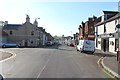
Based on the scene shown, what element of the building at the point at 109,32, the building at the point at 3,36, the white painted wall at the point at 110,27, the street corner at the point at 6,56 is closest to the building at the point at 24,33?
the building at the point at 3,36

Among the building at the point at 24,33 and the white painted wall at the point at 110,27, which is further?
the building at the point at 24,33

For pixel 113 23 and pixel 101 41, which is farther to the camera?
pixel 101 41

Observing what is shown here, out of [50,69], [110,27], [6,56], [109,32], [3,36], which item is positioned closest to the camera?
[50,69]

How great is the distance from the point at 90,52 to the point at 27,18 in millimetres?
44728

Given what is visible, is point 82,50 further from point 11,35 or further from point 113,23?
point 11,35

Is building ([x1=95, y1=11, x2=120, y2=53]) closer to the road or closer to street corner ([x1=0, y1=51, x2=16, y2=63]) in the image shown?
the road

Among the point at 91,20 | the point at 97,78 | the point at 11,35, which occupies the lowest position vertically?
the point at 97,78

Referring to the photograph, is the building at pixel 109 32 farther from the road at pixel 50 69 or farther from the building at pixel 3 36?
the building at pixel 3 36

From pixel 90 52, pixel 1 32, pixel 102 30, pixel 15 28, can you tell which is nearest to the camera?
pixel 90 52

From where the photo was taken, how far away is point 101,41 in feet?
142

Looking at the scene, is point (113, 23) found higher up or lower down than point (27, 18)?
lower down

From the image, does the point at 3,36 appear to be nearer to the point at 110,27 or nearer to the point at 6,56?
the point at 110,27

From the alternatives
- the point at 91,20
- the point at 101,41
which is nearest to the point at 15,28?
the point at 91,20

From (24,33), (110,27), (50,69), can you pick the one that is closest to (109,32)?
(110,27)
